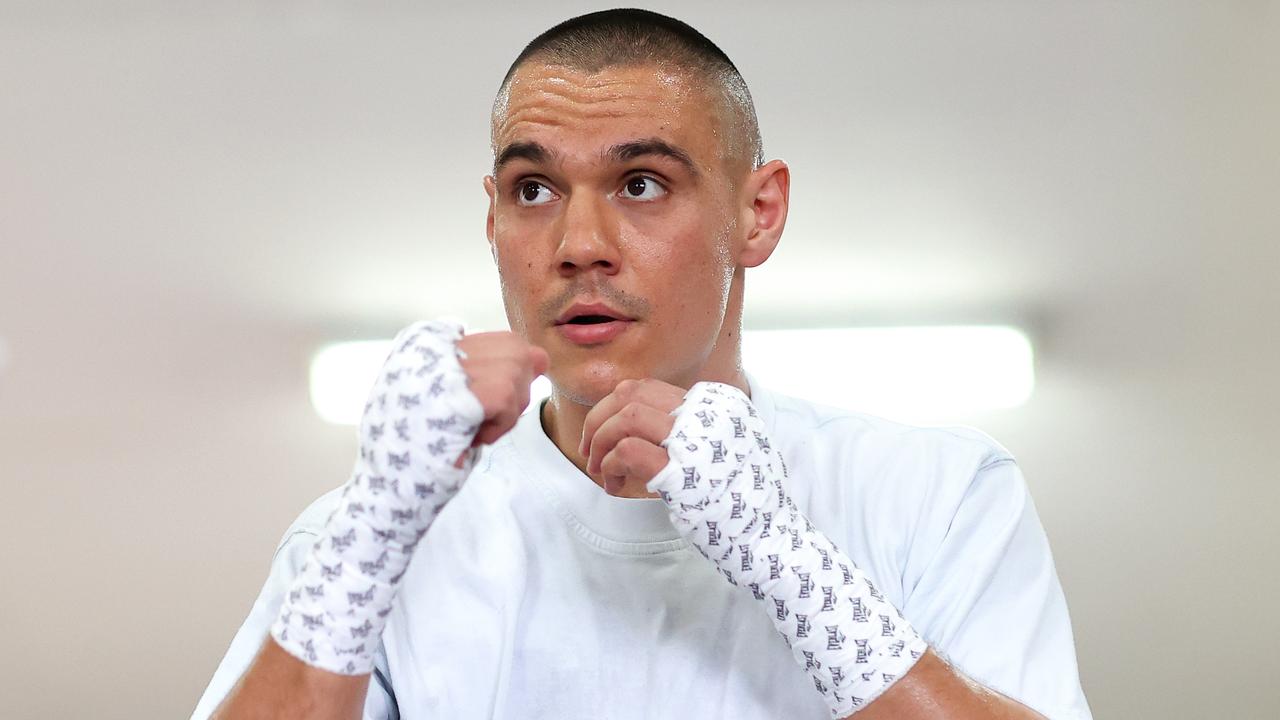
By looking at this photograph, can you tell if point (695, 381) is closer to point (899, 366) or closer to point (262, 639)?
point (262, 639)

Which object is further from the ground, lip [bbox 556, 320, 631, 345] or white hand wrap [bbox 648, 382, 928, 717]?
lip [bbox 556, 320, 631, 345]

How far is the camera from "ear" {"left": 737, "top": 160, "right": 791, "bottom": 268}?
4.61 ft

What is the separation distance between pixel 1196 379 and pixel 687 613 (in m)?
1.50

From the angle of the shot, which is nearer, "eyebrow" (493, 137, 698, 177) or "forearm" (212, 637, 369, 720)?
"forearm" (212, 637, 369, 720)

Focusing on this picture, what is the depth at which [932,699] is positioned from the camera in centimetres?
107

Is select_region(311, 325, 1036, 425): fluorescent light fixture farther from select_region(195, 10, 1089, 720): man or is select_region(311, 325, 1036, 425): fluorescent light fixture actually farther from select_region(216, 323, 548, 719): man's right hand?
select_region(216, 323, 548, 719): man's right hand

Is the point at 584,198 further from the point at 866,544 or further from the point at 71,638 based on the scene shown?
the point at 71,638

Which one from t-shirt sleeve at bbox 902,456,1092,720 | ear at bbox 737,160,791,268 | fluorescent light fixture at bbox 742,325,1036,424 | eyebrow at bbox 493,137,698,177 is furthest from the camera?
fluorescent light fixture at bbox 742,325,1036,424

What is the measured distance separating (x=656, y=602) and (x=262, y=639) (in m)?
0.35

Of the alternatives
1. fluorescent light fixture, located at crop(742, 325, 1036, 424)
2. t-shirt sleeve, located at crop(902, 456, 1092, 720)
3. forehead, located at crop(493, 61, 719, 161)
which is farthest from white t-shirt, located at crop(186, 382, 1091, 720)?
fluorescent light fixture, located at crop(742, 325, 1036, 424)

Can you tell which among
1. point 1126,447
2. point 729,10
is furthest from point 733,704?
point 729,10

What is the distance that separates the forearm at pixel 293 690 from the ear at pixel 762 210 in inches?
23.5

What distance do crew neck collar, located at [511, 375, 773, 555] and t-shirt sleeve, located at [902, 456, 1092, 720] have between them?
0.21 metres

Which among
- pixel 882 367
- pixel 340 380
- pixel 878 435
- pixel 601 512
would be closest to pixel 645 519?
pixel 601 512
